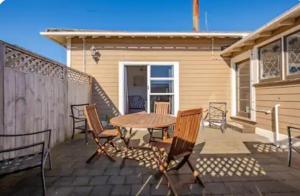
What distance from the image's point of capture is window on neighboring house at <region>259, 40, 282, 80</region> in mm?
5213

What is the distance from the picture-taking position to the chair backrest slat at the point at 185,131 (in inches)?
107

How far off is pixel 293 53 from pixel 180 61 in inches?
138

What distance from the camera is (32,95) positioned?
157 inches

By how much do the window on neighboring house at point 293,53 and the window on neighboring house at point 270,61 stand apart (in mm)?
243

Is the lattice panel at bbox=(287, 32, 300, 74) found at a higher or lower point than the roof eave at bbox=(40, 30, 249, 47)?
lower

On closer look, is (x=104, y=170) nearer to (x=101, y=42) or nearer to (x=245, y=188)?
(x=245, y=188)

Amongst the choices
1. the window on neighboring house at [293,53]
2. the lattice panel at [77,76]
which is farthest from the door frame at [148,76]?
the window on neighboring house at [293,53]

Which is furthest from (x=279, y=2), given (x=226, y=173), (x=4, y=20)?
(x=4, y=20)

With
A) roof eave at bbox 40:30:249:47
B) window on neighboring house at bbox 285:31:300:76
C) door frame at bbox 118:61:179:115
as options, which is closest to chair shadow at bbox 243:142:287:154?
window on neighboring house at bbox 285:31:300:76

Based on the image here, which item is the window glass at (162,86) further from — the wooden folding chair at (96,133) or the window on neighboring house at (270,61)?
the wooden folding chair at (96,133)

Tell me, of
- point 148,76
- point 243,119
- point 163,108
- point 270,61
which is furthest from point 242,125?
point 148,76

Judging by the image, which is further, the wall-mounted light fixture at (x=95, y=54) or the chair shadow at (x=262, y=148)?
the wall-mounted light fixture at (x=95, y=54)

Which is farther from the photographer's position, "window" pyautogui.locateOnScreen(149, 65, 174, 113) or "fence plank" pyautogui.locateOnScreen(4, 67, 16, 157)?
"window" pyautogui.locateOnScreen(149, 65, 174, 113)

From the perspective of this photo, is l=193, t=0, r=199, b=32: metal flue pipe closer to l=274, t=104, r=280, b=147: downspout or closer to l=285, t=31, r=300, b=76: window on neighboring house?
l=285, t=31, r=300, b=76: window on neighboring house
